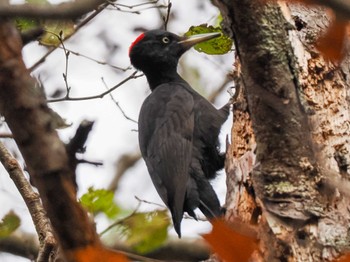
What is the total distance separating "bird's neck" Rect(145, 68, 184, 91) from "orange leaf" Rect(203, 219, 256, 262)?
4437mm

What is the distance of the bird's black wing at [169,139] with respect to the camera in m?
4.76

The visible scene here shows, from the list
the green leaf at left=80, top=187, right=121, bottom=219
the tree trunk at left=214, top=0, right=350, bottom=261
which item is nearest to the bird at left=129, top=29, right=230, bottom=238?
the green leaf at left=80, top=187, right=121, bottom=219

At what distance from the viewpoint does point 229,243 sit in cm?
143

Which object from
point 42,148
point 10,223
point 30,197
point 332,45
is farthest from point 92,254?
point 10,223

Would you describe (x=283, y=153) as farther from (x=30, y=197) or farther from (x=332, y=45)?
(x=30, y=197)

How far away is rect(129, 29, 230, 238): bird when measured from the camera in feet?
15.4

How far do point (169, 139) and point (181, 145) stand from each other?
10 cm

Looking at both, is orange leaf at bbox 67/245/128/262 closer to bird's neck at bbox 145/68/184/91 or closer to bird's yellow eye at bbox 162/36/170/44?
bird's neck at bbox 145/68/184/91

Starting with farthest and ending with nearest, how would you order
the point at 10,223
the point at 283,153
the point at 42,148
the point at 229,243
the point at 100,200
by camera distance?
the point at 10,223
the point at 100,200
the point at 283,153
the point at 229,243
the point at 42,148

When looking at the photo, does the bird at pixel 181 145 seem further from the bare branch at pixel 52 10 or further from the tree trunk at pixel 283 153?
the bare branch at pixel 52 10

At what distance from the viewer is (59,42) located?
474cm

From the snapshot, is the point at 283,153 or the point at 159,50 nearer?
the point at 283,153

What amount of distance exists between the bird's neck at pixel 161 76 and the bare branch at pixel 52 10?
458cm

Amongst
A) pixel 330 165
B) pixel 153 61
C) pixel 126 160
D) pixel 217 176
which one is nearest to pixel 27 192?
pixel 330 165
